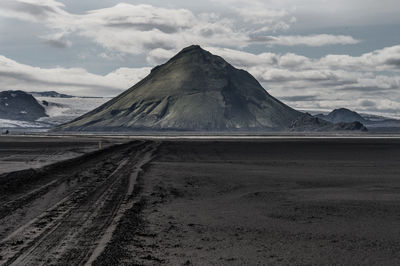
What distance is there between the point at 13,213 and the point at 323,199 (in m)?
11.5

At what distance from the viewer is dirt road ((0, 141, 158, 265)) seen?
1044cm

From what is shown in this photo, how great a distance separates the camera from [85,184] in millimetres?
24250

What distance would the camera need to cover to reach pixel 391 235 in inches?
505

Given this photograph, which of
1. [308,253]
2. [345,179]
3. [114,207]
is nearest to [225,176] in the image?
[345,179]

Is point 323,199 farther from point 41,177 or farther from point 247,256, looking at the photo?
point 41,177

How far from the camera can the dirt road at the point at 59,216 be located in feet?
34.2

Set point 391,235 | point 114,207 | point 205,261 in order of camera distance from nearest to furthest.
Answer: point 205,261 → point 391,235 → point 114,207

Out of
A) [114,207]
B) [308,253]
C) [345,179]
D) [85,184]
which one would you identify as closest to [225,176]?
[345,179]

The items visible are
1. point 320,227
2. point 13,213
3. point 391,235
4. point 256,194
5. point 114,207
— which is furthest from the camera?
point 256,194

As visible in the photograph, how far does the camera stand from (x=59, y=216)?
14984mm

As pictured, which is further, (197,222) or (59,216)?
(59,216)

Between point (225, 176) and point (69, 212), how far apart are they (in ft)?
51.3

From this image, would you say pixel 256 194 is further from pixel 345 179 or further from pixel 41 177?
pixel 41 177

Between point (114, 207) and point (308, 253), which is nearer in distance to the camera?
point (308, 253)
